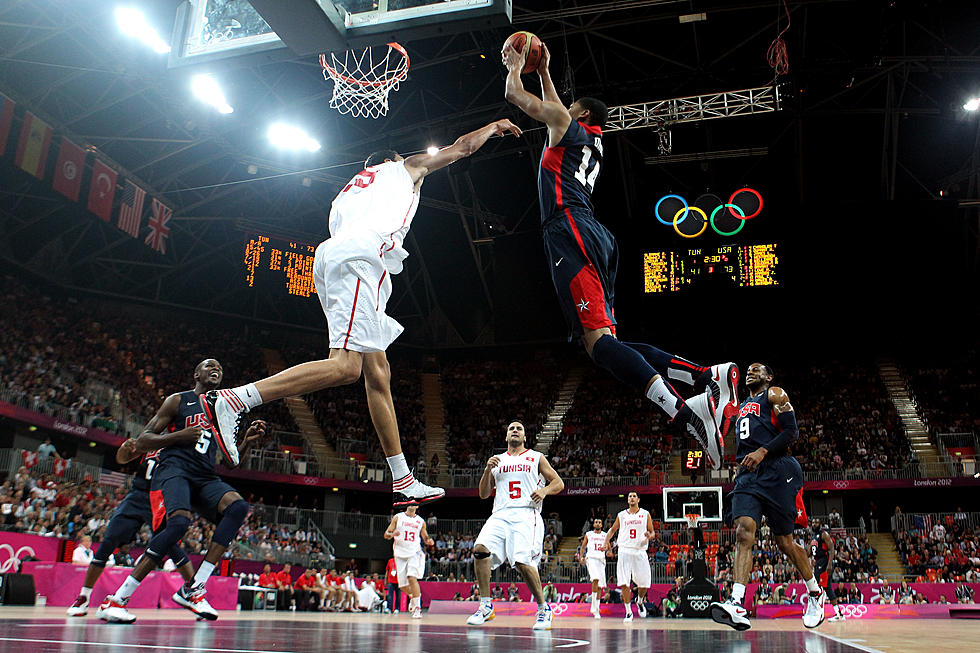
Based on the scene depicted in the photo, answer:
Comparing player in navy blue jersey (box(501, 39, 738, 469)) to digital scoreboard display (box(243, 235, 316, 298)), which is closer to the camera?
player in navy blue jersey (box(501, 39, 738, 469))

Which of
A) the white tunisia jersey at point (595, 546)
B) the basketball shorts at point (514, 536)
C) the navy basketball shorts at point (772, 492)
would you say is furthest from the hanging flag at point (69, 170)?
the navy basketball shorts at point (772, 492)

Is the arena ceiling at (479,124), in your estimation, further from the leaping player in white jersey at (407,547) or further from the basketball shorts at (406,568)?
the basketball shorts at (406,568)

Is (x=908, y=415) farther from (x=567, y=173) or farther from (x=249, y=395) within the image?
(x=249, y=395)

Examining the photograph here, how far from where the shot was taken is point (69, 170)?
1909 cm

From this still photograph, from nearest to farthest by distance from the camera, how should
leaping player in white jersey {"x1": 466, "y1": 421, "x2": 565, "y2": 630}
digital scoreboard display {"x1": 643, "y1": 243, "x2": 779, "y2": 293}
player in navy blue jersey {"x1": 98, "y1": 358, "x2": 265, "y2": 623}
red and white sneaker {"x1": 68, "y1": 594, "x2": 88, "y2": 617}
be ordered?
1. player in navy blue jersey {"x1": 98, "y1": 358, "x2": 265, "y2": 623}
2. red and white sneaker {"x1": 68, "y1": 594, "x2": 88, "y2": 617}
3. leaping player in white jersey {"x1": 466, "y1": 421, "x2": 565, "y2": 630}
4. digital scoreboard display {"x1": 643, "y1": 243, "x2": 779, "y2": 293}

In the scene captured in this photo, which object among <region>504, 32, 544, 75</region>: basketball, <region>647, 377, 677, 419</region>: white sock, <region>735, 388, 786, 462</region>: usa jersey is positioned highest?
<region>504, 32, 544, 75</region>: basketball

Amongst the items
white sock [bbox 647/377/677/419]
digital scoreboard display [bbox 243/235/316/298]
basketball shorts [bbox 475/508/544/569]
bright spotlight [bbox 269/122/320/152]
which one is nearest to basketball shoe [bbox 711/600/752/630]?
white sock [bbox 647/377/677/419]

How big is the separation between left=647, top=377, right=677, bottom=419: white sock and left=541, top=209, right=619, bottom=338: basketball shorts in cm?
48

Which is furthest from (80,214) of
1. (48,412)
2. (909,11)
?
(909,11)

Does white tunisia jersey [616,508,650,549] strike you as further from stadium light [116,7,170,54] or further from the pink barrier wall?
stadium light [116,7,170,54]

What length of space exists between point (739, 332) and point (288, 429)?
17383 millimetres

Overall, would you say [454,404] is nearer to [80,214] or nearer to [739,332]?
[739,332]

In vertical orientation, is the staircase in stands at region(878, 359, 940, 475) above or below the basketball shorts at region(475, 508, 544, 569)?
above

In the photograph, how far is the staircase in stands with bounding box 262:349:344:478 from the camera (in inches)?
1097
